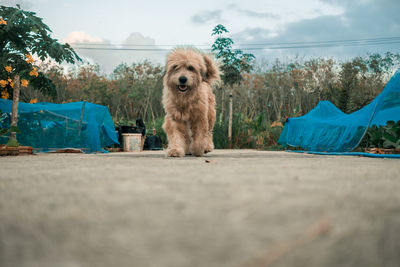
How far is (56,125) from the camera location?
7.27m

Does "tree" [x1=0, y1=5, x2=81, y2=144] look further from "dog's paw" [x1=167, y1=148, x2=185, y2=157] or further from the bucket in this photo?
"dog's paw" [x1=167, y1=148, x2=185, y2=157]

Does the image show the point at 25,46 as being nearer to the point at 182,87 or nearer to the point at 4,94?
the point at 4,94

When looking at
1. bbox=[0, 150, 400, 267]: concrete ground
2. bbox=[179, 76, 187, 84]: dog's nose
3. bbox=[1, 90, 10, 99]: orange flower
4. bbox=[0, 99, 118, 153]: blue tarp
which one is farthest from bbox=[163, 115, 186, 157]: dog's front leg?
bbox=[1, 90, 10, 99]: orange flower

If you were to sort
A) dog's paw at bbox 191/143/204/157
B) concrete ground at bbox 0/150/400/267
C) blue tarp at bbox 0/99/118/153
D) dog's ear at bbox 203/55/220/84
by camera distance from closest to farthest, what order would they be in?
concrete ground at bbox 0/150/400/267
dog's paw at bbox 191/143/204/157
dog's ear at bbox 203/55/220/84
blue tarp at bbox 0/99/118/153

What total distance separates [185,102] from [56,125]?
12.1 ft

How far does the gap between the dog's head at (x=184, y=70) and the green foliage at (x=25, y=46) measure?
3.92 metres

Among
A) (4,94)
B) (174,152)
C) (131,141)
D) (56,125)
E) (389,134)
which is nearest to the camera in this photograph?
(174,152)

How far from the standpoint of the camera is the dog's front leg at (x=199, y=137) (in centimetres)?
535

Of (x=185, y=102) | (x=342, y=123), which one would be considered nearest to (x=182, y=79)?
(x=185, y=102)

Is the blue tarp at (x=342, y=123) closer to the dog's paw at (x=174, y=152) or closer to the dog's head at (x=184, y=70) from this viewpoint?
the dog's head at (x=184, y=70)

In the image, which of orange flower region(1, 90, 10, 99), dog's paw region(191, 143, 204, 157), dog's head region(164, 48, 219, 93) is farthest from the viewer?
orange flower region(1, 90, 10, 99)

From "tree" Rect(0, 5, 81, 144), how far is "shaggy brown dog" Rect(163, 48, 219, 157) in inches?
149

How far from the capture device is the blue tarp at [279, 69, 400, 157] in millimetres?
5758

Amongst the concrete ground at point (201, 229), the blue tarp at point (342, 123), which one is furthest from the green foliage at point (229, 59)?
the concrete ground at point (201, 229)
